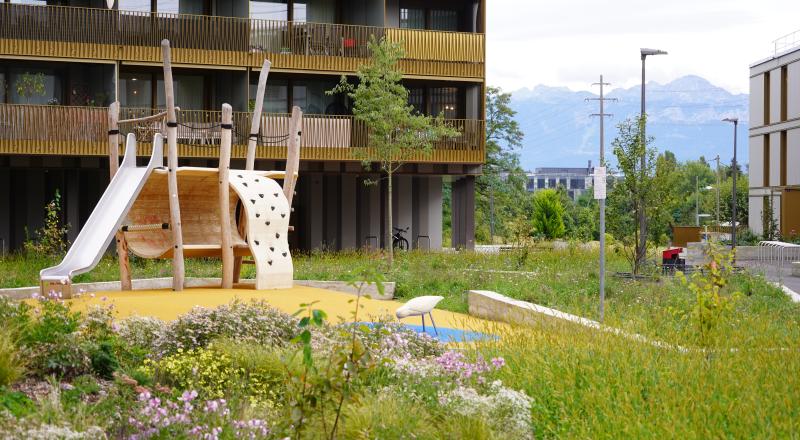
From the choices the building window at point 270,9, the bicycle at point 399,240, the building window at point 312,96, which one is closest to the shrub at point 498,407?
the bicycle at point 399,240

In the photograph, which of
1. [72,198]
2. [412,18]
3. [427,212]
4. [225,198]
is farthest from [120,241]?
[412,18]

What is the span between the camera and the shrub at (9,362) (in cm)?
943

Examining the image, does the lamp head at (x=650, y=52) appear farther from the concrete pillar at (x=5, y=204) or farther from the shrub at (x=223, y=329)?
the shrub at (x=223, y=329)

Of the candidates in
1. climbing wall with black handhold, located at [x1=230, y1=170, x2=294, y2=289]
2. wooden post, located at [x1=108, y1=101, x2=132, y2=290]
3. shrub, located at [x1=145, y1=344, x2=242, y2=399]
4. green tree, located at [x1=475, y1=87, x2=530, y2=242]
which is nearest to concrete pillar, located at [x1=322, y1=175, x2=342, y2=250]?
climbing wall with black handhold, located at [x1=230, y1=170, x2=294, y2=289]

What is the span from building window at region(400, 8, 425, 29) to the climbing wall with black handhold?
1627 cm

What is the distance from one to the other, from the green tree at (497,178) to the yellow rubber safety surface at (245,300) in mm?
35088

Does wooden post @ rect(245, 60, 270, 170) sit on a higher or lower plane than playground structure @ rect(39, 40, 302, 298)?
higher

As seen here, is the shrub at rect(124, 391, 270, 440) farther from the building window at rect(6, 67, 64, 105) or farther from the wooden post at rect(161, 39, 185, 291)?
the building window at rect(6, 67, 64, 105)

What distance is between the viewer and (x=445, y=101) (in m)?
38.2

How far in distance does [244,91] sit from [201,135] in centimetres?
260

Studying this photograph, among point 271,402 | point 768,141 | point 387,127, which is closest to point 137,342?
Result: point 271,402

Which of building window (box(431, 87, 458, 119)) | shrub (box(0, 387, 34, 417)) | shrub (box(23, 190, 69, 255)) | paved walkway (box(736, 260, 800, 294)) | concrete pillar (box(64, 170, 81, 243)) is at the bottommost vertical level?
paved walkway (box(736, 260, 800, 294))

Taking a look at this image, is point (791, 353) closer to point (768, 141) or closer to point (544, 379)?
point (544, 379)

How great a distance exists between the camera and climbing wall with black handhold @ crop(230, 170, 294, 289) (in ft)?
73.4
